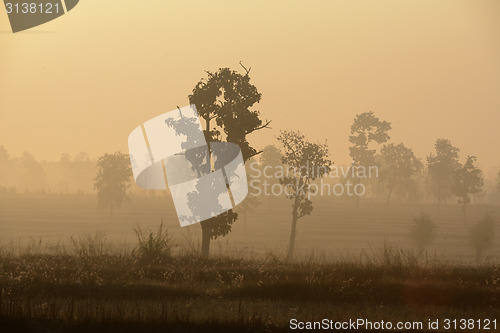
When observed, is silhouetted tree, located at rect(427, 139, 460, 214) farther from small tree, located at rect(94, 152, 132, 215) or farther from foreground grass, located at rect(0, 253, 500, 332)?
foreground grass, located at rect(0, 253, 500, 332)

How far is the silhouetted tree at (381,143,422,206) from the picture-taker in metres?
123

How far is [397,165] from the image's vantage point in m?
128

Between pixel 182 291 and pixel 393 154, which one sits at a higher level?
pixel 393 154

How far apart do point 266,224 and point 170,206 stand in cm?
3320

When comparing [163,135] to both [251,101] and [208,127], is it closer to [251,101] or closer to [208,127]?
[208,127]

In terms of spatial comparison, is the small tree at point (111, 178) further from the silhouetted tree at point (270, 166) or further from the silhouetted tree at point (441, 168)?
the silhouetted tree at point (441, 168)

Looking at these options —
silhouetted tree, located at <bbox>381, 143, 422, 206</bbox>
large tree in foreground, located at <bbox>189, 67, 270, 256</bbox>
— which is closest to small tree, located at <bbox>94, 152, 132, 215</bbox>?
silhouetted tree, located at <bbox>381, 143, 422, 206</bbox>

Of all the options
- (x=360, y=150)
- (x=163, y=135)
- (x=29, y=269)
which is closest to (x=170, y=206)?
(x=360, y=150)

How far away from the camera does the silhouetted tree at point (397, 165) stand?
12255cm

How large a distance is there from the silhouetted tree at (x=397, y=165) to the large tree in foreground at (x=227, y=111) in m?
91.3

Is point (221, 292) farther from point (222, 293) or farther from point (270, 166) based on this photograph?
point (270, 166)

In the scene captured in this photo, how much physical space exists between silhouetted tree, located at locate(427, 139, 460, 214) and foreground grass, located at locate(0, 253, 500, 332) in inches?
3913

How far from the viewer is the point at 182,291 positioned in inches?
624

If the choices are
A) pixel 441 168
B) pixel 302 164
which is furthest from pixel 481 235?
pixel 441 168
